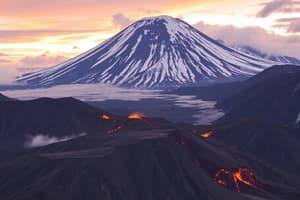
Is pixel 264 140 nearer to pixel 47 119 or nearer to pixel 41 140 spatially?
pixel 41 140

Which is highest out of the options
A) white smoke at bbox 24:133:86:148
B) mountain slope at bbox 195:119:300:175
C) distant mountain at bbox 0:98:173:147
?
distant mountain at bbox 0:98:173:147

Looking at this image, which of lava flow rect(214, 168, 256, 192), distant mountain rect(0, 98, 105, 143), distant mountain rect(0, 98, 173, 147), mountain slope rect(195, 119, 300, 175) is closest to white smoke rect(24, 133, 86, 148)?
distant mountain rect(0, 98, 173, 147)

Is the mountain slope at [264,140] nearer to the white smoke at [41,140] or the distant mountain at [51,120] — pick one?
the distant mountain at [51,120]

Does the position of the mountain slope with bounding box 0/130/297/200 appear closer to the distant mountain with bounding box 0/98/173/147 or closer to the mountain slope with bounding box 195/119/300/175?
the mountain slope with bounding box 195/119/300/175

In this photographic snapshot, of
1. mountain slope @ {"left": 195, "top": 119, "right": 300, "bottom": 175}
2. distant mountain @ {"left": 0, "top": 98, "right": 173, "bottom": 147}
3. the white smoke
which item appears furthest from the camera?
distant mountain @ {"left": 0, "top": 98, "right": 173, "bottom": 147}

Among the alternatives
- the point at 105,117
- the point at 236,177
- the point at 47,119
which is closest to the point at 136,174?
the point at 236,177

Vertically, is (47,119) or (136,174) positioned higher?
(47,119)

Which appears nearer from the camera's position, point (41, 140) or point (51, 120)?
point (41, 140)

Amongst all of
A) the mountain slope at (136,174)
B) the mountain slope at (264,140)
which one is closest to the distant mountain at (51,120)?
the mountain slope at (264,140)
